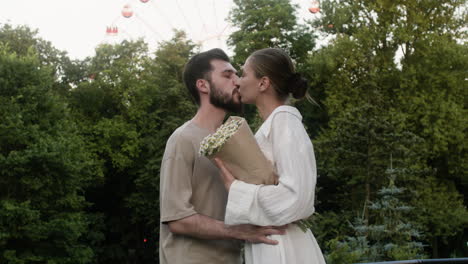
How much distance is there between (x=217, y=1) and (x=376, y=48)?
12.2 metres

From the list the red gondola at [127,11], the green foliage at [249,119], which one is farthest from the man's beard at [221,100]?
the red gondola at [127,11]

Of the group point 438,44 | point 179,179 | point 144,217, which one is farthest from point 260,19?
point 179,179

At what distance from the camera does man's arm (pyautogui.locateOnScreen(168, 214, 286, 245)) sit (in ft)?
9.53

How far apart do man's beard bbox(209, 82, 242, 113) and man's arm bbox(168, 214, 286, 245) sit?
2.25 feet

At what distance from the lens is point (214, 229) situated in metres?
Result: 2.99

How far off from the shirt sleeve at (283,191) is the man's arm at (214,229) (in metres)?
0.08

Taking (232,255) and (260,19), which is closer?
(232,255)

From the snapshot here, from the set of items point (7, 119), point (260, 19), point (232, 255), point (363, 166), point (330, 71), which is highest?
A: point (260, 19)

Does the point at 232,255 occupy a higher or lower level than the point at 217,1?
lower

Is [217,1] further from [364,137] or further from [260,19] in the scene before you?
[364,137]

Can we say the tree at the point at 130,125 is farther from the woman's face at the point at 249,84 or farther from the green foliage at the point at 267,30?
the woman's face at the point at 249,84

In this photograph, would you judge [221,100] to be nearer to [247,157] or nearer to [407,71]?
[247,157]

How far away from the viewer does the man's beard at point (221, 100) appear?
343 centimetres

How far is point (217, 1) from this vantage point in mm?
38125
